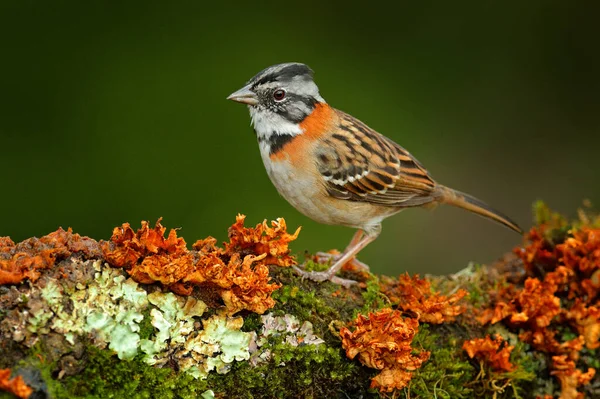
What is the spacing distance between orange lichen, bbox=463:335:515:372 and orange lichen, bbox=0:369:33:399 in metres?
2.12

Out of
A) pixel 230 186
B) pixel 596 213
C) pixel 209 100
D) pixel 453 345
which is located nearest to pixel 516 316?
pixel 453 345

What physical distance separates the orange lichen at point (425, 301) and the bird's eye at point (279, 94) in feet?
4.76

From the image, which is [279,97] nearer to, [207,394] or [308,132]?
[308,132]

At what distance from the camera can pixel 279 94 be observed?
4.44 m

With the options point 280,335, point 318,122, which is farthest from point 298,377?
point 318,122

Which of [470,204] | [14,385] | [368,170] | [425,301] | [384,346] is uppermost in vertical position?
[470,204]

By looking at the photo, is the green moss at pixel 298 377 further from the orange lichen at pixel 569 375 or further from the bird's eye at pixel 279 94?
the bird's eye at pixel 279 94

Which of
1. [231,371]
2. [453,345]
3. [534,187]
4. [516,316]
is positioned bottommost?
[231,371]

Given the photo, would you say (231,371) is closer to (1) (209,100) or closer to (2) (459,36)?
(1) (209,100)

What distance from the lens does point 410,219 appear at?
28.2 feet

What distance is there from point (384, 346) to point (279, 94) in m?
1.92

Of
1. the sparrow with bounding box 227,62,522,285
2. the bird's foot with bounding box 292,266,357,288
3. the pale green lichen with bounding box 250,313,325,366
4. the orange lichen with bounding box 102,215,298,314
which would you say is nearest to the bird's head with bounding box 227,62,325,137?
the sparrow with bounding box 227,62,522,285

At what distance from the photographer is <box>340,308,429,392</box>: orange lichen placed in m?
3.16

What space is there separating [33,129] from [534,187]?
6.29m
